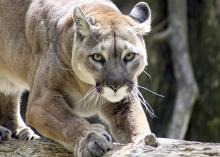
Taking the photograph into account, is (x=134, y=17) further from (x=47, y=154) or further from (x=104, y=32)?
(x=47, y=154)

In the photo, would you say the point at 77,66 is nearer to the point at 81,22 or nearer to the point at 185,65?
the point at 81,22

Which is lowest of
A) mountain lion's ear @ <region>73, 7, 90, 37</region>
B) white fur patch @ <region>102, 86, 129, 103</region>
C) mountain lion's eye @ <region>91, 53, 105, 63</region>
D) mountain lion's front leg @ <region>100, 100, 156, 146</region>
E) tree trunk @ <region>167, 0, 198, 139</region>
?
tree trunk @ <region>167, 0, 198, 139</region>

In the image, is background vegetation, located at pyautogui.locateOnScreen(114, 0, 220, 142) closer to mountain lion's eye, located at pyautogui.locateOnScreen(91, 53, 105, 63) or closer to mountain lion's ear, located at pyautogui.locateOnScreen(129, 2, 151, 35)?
mountain lion's ear, located at pyautogui.locateOnScreen(129, 2, 151, 35)

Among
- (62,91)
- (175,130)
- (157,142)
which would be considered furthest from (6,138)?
(175,130)

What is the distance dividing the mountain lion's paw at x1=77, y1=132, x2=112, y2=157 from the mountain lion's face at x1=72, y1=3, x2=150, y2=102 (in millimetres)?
271

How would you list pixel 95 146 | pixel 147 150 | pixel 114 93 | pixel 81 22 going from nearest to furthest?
pixel 147 150
pixel 95 146
pixel 114 93
pixel 81 22

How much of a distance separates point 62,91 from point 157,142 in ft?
3.02

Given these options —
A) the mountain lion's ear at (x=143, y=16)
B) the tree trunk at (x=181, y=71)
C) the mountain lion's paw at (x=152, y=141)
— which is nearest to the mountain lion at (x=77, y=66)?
the mountain lion's ear at (x=143, y=16)

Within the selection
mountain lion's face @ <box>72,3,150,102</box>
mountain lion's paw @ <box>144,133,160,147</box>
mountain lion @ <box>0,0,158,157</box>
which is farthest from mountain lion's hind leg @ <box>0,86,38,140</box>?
mountain lion's paw @ <box>144,133,160,147</box>

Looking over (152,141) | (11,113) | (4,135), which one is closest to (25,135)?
(4,135)

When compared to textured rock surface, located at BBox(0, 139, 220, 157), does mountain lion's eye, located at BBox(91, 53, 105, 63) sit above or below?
above

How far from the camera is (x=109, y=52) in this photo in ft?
14.0

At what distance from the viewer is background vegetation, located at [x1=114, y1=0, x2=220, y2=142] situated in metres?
9.17

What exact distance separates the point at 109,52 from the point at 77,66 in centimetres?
34
